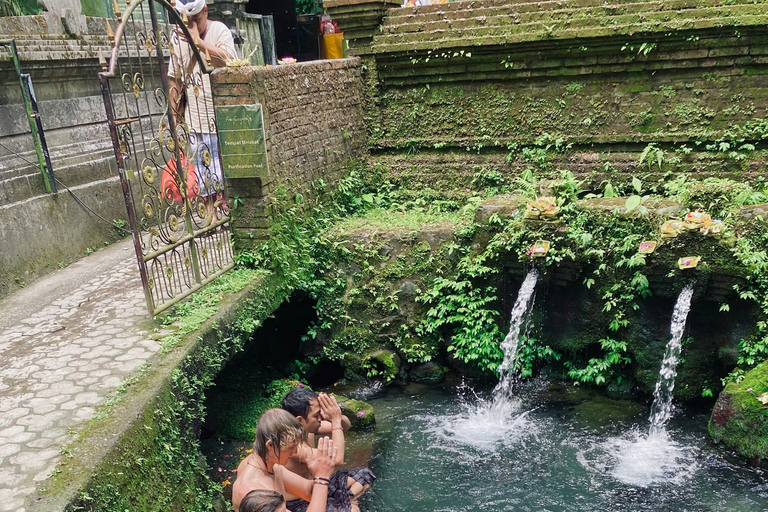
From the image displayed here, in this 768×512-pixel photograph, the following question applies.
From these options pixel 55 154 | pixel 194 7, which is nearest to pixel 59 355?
pixel 55 154

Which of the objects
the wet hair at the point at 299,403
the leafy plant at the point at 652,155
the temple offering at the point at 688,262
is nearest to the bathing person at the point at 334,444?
the wet hair at the point at 299,403

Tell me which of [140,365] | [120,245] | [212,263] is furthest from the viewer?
[120,245]

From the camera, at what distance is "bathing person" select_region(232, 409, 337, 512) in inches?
144

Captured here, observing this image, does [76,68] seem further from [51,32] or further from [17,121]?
[17,121]

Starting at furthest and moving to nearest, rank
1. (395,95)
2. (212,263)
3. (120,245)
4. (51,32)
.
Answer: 1. (395,95)
2. (120,245)
3. (51,32)
4. (212,263)

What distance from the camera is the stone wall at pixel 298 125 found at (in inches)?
247

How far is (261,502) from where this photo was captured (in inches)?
125

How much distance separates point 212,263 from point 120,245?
75.5 inches

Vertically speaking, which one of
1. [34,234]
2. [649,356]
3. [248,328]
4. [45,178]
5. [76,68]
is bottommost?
[649,356]

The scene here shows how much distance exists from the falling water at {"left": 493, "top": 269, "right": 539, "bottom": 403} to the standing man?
3.38 m

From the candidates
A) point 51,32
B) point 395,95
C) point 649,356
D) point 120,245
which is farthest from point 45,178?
point 649,356

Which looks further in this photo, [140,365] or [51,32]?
[51,32]

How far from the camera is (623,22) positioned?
24.5ft

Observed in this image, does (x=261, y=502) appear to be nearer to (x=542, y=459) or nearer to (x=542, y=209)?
(x=542, y=459)
